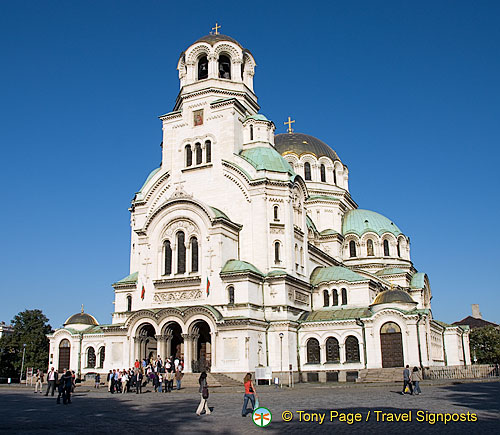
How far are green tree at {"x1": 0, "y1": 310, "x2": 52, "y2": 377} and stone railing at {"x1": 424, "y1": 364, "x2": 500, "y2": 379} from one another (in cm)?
4092

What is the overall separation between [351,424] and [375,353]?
82.8ft

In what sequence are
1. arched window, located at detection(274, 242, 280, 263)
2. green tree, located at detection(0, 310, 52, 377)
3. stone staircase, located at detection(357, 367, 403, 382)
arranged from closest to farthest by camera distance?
stone staircase, located at detection(357, 367, 403, 382) → arched window, located at detection(274, 242, 280, 263) → green tree, located at detection(0, 310, 52, 377)

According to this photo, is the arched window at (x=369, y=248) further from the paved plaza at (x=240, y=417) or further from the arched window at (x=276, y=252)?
the paved plaza at (x=240, y=417)

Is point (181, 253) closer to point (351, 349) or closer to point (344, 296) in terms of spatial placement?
point (344, 296)

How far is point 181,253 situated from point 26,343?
28164mm

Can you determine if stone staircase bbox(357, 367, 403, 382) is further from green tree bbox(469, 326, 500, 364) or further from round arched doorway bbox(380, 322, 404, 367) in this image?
green tree bbox(469, 326, 500, 364)

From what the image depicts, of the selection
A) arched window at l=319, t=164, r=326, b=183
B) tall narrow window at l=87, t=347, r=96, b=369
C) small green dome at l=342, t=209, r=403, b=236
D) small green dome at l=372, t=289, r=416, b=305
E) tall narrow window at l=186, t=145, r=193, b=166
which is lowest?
tall narrow window at l=87, t=347, r=96, b=369

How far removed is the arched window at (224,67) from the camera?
50769mm

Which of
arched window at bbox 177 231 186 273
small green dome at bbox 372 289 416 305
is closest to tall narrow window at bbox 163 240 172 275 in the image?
arched window at bbox 177 231 186 273

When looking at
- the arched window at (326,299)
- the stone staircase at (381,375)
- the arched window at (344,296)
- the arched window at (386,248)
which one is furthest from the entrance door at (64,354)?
the arched window at (386,248)

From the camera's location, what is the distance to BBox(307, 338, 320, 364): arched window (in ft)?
138

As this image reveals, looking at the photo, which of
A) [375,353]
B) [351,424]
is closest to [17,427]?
[351,424]

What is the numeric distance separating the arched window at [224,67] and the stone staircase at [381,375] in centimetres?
2769

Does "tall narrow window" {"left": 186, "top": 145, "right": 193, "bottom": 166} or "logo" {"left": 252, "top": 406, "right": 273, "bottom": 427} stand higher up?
"tall narrow window" {"left": 186, "top": 145, "right": 193, "bottom": 166}
